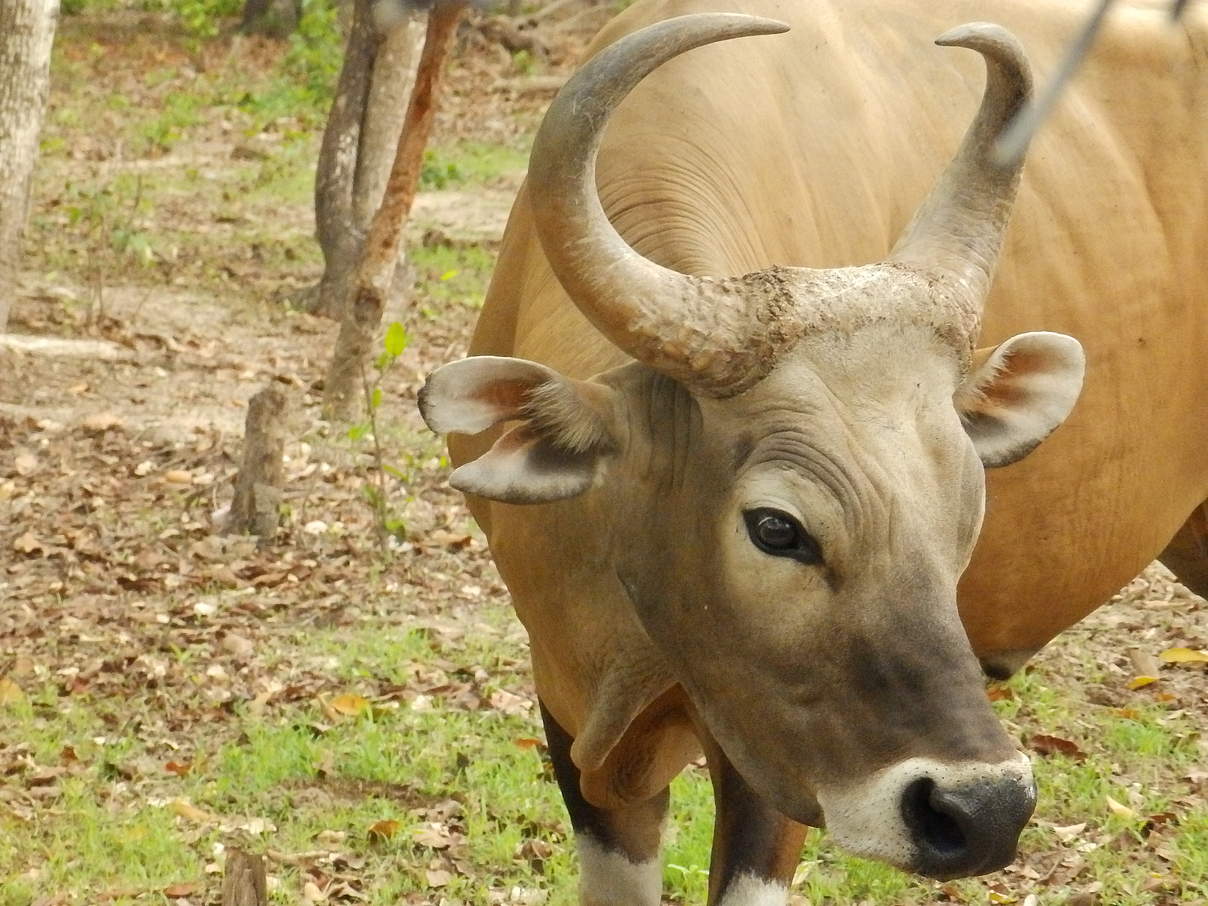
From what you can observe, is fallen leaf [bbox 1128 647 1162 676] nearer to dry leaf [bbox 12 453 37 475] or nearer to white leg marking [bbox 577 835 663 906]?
white leg marking [bbox 577 835 663 906]

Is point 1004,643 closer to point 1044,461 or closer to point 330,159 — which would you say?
point 1044,461

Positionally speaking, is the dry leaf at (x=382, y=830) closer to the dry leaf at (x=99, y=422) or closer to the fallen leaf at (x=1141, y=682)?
the fallen leaf at (x=1141, y=682)

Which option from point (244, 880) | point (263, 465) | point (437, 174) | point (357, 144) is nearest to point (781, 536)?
point (244, 880)

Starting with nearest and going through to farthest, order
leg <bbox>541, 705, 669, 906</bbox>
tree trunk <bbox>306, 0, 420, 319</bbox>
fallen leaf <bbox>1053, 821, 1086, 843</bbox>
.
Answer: leg <bbox>541, 705, 669, 906</bbox>
fallen leaf <bbox>1053, 821, 1086, 843</bbox>
tree trunk <bbox>306, 0, 420, 319</bbox>

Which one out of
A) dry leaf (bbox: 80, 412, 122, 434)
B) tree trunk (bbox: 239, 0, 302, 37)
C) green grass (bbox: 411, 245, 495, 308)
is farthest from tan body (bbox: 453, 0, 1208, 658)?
tree trunk (bbox: 239, 0, 302, 37)

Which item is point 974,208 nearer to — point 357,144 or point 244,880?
point 244,880

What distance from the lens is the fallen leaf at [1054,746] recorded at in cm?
546

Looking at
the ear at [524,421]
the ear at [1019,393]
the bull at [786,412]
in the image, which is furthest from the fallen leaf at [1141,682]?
the ear at [524,421]

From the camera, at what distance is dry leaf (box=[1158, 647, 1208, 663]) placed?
6.16 metres

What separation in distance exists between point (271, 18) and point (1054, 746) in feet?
60.5

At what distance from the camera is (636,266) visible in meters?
2.83

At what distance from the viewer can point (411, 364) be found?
31.1 ft

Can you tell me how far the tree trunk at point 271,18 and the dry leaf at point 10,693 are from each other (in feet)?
56.2

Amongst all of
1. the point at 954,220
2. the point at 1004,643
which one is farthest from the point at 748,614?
the point at 1004,643
